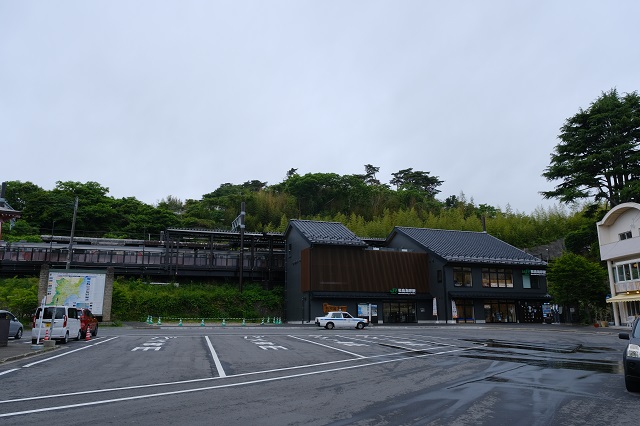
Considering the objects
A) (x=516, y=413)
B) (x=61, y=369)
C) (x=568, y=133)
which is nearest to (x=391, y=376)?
(x=516, y=413)

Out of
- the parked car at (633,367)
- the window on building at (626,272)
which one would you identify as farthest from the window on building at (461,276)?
the parked car at (633,367)

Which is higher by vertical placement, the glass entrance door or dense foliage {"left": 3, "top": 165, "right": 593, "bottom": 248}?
dense foliage {"left": 3, "top": 165, "right": 593, "bottom": 248}

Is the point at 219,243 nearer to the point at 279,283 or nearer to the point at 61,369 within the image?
the point at 279,283

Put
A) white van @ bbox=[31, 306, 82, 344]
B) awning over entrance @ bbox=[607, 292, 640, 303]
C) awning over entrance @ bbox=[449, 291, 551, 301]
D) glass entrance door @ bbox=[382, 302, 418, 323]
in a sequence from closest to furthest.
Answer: white van @ bbox=[31, 306, 82, 344], awning over entrance @ bbox=[607, 292, 640, 303], awning over entrance @ bbox=[449, 291, 551, 301], glass entrance door @ bbox=[382, 302, 418, 323]

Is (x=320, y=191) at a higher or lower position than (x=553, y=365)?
higher

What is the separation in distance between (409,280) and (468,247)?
26.0 ft

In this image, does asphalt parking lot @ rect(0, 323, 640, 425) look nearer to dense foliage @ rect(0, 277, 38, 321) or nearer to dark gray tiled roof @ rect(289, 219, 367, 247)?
dense foliage @ rect(0, 277, 38, 321)

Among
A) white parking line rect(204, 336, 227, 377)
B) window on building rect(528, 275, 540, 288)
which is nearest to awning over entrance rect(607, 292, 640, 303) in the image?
window on building rect(528, 275, 540, 288)

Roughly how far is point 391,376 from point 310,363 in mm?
3170

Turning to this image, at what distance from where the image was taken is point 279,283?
Result: 51.0 metres

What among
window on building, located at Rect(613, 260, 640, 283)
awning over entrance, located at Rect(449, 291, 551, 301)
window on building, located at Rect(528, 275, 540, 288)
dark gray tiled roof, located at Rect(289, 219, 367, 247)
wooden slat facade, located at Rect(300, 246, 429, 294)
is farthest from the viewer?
window on building, located at Rect(528, 275, 540, 288)

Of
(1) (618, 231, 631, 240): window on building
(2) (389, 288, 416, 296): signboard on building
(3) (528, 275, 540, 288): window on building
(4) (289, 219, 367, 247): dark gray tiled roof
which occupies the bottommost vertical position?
(2) (389, 288, 416, 296): signboard on building

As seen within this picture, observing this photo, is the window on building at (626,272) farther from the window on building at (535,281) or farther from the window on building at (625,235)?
the window on building at (535,281)

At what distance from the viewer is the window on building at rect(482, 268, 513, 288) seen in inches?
1766
